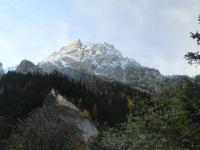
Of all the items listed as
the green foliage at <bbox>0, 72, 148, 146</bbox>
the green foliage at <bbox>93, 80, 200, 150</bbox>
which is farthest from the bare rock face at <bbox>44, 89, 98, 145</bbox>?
the green foliage at <bbox>93, 80, 200, 150</bbox>

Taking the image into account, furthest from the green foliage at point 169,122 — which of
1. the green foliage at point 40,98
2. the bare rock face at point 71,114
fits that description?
the green foliage at point 40,98

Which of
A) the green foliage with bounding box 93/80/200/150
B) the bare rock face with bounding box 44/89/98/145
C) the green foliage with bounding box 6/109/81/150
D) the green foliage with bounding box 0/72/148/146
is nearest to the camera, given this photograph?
the green foliage with bounding box 93/80/200/150

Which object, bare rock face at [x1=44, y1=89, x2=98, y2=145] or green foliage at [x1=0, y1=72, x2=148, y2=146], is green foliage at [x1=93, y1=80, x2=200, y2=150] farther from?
green foliage at [x1=0, y1=72, x2=148, y2=146]

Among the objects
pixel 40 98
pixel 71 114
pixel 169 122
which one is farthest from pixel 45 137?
pixel 40 98

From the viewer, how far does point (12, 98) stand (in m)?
128

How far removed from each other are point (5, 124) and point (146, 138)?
7256 centimetres

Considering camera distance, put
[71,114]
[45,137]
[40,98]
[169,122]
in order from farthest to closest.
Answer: [40,98]
[71,114]
[45,137]
[169,122]

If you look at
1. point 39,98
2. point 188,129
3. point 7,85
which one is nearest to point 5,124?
point 39,98

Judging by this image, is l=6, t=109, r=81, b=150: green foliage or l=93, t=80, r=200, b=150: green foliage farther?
l=6, t=109, r=81, b=150: green foliage

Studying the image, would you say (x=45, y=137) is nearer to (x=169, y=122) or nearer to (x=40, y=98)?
(x=169, y=122)

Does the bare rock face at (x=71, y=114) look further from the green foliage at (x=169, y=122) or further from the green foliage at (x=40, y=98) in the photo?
the green foliage at (x=169, y=122)

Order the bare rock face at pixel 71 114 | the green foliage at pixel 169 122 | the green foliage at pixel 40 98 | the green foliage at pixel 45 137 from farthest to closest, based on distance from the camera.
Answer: the green foliage at pixel 40 98
the bare rock face at pixel 71 114
the green foliage at pixel 45 137
the green foliage at pixel 169 122

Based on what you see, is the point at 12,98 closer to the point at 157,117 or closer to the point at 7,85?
the point at 7,85

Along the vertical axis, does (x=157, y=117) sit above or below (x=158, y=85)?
below
